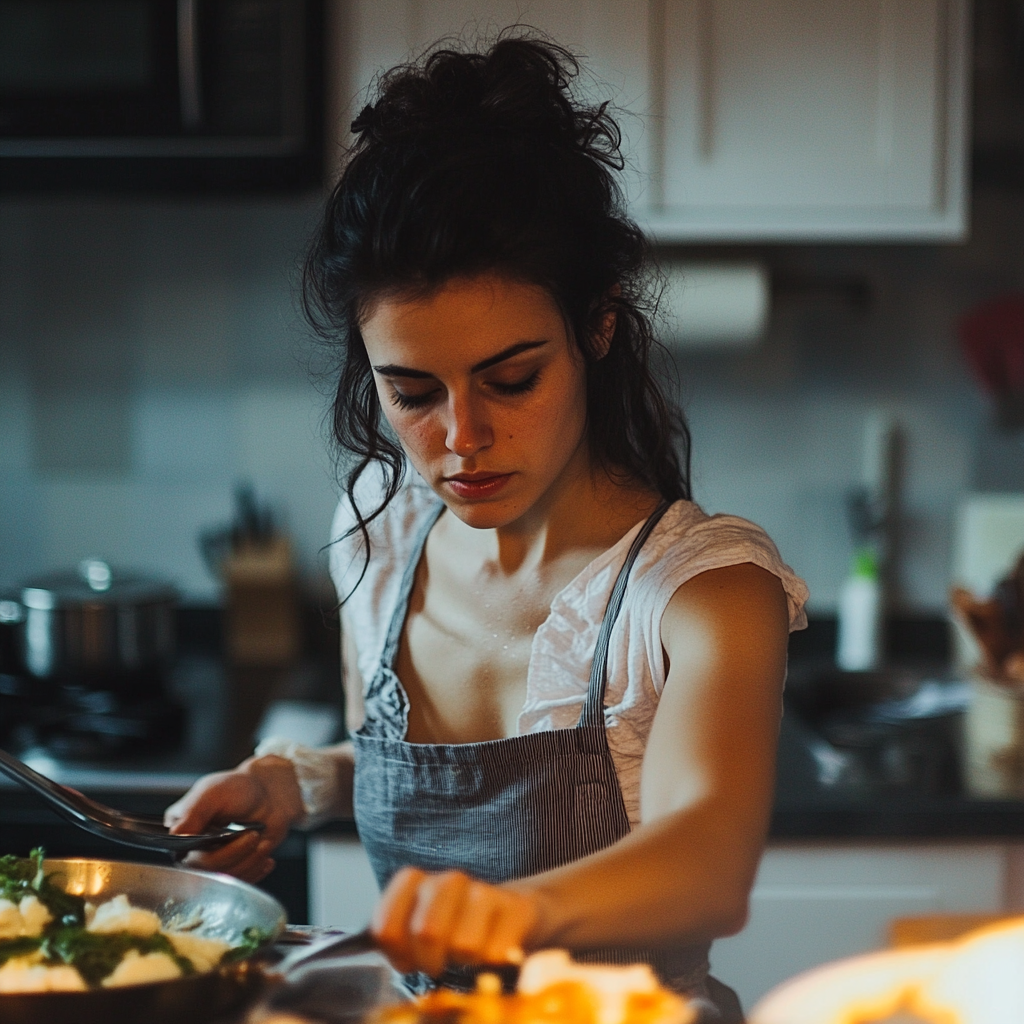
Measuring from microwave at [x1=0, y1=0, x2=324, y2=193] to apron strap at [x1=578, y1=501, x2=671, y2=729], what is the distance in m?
1.05

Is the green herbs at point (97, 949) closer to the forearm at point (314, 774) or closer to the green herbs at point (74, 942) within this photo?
the green herbs at point (74, 942)

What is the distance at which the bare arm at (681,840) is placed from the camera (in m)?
0.65

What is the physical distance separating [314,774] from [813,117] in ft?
4.12

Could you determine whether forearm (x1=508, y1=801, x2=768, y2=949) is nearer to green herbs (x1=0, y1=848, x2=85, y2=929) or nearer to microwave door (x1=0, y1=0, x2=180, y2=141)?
green herbs (x1=0, y1=848, x2=85, y2=929)

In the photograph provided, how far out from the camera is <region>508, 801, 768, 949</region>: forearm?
2.35ft

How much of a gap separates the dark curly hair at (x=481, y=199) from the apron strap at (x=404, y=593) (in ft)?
0.92

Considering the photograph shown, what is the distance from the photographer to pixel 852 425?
2293 mm

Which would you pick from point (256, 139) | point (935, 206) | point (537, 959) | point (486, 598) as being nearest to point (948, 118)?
point (935, 206)

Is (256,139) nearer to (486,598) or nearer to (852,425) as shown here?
(486,598)

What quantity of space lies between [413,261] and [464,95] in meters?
0.14

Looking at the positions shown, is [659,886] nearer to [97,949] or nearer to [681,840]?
[681,840]

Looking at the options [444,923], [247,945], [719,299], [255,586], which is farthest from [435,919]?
[255,586]

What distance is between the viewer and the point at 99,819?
92 cm

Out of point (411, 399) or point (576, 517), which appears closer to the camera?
point (411, 399)
